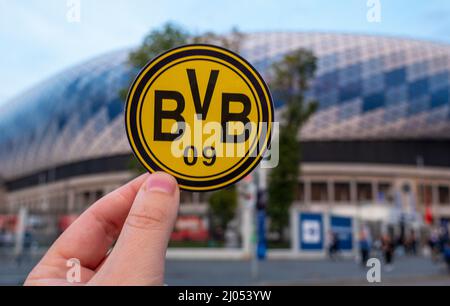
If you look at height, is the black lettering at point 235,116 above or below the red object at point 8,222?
above

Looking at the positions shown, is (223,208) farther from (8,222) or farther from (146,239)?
(146,239)

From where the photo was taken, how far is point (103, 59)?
202 feet

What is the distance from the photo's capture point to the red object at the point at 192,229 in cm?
2339

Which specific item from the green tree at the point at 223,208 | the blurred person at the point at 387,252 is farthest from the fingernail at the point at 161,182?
the green tree at the point at 223,208

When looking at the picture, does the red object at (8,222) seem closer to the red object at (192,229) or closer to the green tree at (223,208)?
the red object at (192,229)

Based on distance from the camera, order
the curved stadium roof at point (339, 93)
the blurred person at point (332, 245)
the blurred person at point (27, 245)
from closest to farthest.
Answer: the blurred person at point (27, 245) → the blurred person at point (332, 245) → the curved stadium roof at point (339, 93)

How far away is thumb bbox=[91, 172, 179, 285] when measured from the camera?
3.72 feet

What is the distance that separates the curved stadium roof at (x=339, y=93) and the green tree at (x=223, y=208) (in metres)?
22.7

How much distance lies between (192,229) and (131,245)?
22.6 m

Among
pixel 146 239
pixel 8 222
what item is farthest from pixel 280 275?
pixel 8 222

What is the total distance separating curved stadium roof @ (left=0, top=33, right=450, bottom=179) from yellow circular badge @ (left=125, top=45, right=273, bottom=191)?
155 feet

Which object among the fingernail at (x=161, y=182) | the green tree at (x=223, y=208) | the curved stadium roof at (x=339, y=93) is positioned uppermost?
the curved stadium roof at (x=339, y=93)
